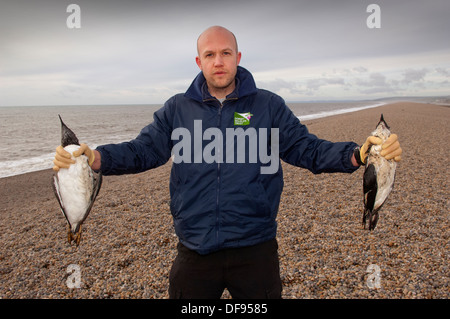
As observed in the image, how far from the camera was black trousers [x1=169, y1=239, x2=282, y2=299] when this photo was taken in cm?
261

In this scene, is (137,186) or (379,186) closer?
(379,186)

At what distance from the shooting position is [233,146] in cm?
273

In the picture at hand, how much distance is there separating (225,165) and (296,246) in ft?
11.2

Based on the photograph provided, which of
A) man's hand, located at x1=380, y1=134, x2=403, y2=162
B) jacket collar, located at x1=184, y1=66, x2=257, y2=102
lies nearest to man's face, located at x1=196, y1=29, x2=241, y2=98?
jacket collar, located at x1=184, y1=66, x2=257, y2=102

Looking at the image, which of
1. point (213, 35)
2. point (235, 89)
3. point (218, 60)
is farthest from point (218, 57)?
point (235, 89)

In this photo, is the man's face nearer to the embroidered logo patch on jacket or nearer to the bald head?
the bald head

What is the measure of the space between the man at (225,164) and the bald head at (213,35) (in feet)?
0.03

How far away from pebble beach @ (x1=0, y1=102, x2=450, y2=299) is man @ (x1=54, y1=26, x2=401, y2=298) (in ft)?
6.41

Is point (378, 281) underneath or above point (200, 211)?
underneath

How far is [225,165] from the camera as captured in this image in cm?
270

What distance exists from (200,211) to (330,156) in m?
1.33
